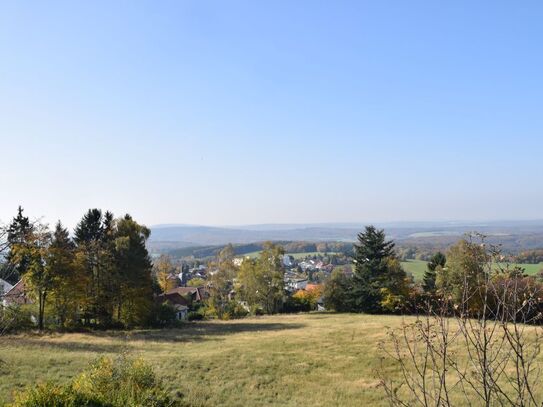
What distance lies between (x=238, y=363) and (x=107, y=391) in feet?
35.1

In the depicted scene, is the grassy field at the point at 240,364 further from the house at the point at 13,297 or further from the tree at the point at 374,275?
the tree at the point at 374,275

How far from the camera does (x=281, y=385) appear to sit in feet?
54.6

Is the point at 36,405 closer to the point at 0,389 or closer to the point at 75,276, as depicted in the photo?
the point at 0,389

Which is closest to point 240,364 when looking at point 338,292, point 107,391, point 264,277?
point 107,391

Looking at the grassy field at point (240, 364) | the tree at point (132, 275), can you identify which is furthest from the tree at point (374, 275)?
the tree at point (132, 275)

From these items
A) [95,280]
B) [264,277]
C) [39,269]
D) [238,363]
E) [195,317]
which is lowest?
[195,317]

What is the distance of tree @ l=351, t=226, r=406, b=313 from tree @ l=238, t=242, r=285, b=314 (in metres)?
9.23

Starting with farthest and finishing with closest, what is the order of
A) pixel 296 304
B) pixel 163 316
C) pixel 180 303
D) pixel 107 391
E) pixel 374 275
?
pixel 180 303 < pixel 296 304 < pixel 374 275 < pixel 163 316 < pixel 107 391

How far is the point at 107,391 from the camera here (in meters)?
10.0

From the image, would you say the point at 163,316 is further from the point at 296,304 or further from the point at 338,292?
the point at 296,304

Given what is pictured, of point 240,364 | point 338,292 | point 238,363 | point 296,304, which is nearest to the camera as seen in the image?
point 240,364

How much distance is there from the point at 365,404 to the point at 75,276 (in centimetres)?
2781

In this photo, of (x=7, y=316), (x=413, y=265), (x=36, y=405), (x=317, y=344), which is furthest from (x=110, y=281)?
(x=413, y=265)

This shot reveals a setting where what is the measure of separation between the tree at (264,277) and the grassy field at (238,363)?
1994 centimetres
